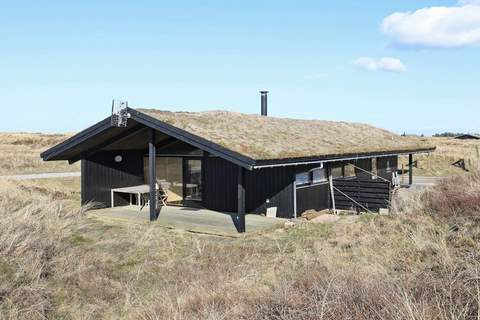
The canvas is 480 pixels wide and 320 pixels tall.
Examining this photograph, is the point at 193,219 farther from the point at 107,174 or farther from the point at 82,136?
Result: the point at 82,136

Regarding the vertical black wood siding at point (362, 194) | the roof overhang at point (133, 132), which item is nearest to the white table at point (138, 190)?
the roof overhang at point (133, 132)

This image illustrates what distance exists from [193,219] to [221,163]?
2327 mm

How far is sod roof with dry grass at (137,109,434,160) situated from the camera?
41.4 feet

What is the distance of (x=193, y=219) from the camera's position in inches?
555

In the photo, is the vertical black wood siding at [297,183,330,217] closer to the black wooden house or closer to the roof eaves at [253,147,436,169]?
the black wooden house

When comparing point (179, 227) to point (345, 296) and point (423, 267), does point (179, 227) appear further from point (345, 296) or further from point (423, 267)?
point (345, 296)

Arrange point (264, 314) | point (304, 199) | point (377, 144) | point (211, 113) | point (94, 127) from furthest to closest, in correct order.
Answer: point (377, 144), point (211, 113), point (304, 199), point (94, 127), point (264, 314)

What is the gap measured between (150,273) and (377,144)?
1399cm

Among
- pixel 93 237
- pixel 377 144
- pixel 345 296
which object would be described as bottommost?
pixel 93 237

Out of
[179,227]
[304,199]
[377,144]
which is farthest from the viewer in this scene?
[377,144]

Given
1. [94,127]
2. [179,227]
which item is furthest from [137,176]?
[179,227]

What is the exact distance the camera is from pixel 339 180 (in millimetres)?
16750

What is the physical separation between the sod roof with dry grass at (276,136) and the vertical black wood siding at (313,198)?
4.79ft

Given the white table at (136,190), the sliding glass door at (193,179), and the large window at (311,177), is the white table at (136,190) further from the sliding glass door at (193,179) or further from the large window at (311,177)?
the large window at (311,177)
